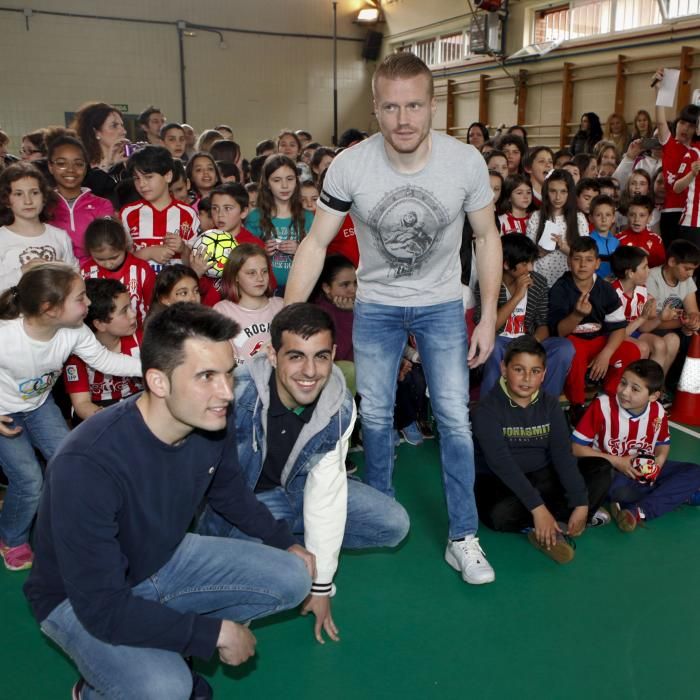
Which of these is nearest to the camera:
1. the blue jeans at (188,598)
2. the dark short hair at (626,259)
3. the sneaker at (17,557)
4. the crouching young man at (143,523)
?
the crouching young man at (143,523)

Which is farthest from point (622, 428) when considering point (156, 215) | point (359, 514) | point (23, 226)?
point (23, 226)

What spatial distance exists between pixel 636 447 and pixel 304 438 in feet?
6.06

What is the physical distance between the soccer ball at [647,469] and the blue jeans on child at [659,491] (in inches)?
1.1

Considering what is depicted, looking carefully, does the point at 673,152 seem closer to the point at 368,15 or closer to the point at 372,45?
the point at 372,45

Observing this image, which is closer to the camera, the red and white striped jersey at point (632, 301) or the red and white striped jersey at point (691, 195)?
the red and white striped jersey at point (632, 301)

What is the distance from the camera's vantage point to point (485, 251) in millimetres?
2576

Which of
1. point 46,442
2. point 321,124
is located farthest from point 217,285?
point 321,124

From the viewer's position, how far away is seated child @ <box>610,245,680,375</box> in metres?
4.41

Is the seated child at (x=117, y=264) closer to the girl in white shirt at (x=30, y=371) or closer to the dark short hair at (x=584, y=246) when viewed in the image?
the girl in white shirt at (x=30, y=371)

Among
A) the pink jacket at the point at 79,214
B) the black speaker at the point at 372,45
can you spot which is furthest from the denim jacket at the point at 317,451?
the black speaker at the point at 372,45

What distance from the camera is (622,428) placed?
3238 millimetres

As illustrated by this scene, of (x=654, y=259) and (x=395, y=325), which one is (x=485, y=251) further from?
(x=654, y=259)

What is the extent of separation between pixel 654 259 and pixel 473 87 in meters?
9.40

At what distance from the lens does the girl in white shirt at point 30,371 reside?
2.51m
